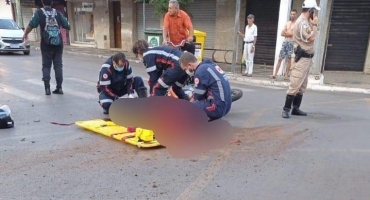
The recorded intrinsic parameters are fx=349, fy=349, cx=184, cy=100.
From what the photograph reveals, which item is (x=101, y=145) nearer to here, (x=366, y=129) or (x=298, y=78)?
(x=298, y=78)

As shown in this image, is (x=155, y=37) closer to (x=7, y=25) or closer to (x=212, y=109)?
(x=7, y=25)

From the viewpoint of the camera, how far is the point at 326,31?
460 inches

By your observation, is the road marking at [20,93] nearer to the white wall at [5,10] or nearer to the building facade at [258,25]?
the building facade at [258,25]

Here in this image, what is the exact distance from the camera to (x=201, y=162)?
378 centimetres

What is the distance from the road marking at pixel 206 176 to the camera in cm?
310

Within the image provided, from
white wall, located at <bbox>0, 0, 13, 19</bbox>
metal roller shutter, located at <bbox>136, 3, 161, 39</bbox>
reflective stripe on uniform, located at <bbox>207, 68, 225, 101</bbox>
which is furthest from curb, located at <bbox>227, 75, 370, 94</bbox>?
white wall, located at <bbox>0, 0, 13, 19</bbox>

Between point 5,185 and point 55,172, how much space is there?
0.46m

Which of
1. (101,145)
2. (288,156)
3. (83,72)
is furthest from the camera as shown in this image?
(83,72)

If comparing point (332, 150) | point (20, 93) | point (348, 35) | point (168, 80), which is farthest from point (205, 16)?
point (332, 150)

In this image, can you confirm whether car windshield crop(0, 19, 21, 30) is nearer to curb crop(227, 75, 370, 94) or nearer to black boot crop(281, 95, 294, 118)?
curb crop(227, 75, 370, 94)

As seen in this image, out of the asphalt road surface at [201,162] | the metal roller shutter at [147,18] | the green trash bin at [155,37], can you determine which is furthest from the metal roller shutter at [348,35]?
the metal roller shutter at [147,18]

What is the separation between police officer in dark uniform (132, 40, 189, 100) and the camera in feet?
16.2

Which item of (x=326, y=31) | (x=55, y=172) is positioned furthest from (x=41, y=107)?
(x=326, y=31)

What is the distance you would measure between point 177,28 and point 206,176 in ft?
12.6
